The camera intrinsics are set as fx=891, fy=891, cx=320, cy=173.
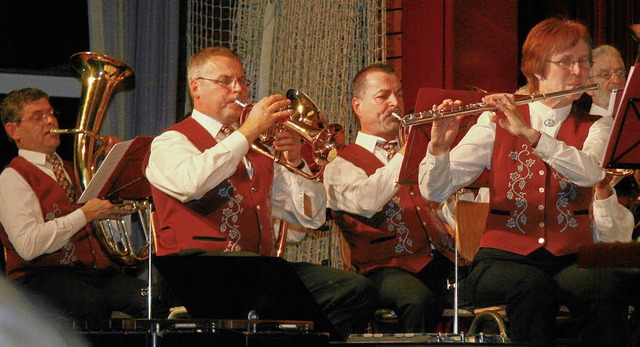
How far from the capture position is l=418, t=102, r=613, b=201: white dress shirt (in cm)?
321

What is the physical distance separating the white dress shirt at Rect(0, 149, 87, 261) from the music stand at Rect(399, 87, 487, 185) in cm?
157

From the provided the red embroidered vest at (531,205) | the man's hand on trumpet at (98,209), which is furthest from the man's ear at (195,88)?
the red embroidered vest at (531,205)

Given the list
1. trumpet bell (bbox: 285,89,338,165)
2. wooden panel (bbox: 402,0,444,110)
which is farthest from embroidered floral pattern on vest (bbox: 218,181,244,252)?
wooden panel (bbox: 402,0,444,110)

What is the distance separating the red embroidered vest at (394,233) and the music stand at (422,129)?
20.8 inches

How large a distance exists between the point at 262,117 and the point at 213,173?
29 cm

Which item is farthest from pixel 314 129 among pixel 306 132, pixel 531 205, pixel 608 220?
pixel 608 220

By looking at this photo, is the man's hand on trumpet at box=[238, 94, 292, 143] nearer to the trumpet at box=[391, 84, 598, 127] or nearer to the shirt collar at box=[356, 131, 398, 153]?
the trumpet at box=[391, 84, 598, 127]

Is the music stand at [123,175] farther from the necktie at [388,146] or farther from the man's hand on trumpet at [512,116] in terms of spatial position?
the man's hand on trumpet at [512,116]

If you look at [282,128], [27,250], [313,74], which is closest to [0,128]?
[27,250]

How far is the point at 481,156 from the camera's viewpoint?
11.1 feet

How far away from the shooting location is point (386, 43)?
5.34 m

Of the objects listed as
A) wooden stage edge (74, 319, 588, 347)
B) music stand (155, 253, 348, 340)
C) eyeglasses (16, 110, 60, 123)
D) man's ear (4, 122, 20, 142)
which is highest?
eyeglasses (16, 110, 60, 123)

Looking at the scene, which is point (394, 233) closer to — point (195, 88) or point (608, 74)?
point (195, 88)

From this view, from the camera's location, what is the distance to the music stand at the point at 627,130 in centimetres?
250
